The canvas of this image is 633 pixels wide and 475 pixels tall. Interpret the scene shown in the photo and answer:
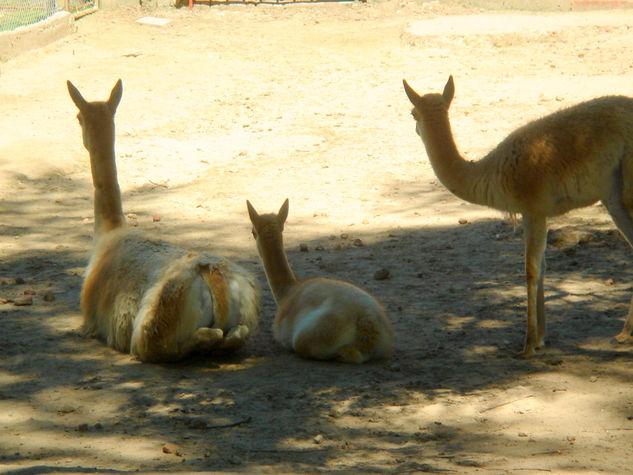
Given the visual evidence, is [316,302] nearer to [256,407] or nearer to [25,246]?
[256,407]

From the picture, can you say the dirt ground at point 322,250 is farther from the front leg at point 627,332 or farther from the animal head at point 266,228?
the animal head at point 266,228

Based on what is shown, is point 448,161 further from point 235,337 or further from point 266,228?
point 235,337

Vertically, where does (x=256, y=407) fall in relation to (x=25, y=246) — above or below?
below

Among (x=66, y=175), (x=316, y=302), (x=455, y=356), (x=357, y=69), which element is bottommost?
(x=455, y=356)

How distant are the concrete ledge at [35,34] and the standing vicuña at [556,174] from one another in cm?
Result: 1235

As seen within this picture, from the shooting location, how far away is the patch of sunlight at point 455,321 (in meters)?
6.45

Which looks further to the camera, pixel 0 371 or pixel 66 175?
pixel 66 175

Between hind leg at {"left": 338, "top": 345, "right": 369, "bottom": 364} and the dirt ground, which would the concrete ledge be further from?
hind leg at {"left": 338, "top": 345, "right": 369, "bottom": 364}

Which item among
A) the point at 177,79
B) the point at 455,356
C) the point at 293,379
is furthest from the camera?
the point at 177,79

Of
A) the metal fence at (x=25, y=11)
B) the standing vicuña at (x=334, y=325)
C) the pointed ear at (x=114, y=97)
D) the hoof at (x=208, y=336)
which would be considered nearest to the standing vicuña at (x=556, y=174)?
the standing vicuña at (x=334, y=325)

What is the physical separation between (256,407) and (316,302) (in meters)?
0.98

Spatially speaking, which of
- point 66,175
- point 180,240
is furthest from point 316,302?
point 66,175

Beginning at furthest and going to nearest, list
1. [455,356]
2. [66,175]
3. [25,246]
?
[66,175]
[25,246]
[455,356]

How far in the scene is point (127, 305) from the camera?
5941mm
